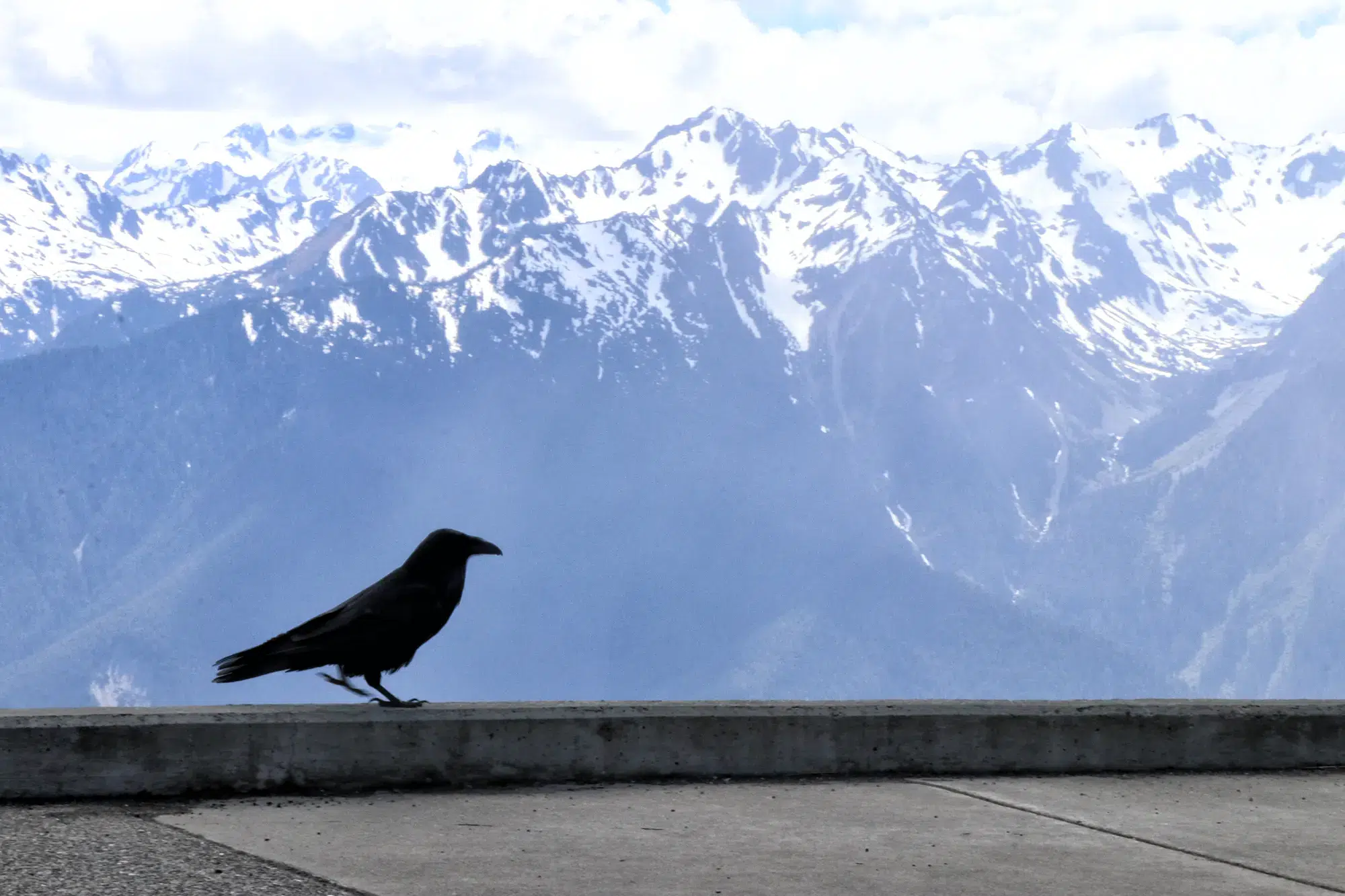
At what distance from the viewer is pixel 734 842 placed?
6.97m

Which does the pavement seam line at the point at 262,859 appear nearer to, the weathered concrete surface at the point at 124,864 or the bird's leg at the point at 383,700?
the weathered concrete surface at the point at 124,864

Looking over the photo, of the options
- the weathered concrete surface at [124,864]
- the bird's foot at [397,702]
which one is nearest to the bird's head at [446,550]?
the bird's foot at [397,702]

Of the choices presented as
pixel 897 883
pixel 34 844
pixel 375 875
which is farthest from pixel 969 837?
pixel 34 844

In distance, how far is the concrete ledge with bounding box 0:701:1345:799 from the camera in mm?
7652

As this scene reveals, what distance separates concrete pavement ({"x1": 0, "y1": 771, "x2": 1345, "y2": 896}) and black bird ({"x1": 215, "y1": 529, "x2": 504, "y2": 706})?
789 millimetres

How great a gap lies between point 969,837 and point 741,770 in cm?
187

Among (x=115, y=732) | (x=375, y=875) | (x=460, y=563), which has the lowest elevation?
(x=375, y=875)

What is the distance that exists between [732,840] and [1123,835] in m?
1.85

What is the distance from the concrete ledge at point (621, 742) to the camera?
301 inches

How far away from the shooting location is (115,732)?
7652 millimetres

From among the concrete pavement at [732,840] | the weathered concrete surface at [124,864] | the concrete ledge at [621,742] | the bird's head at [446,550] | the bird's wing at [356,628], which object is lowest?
the weathered concrete surface at [124,864]

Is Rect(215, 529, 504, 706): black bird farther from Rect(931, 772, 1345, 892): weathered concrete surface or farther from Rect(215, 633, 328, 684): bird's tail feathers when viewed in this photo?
Rect(931, 772, 1345, 892): weathered concrete surface

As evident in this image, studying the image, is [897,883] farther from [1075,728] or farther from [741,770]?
[1075,728]

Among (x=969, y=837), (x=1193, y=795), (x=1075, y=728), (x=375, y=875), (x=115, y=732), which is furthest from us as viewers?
(x=1075, y=728)
